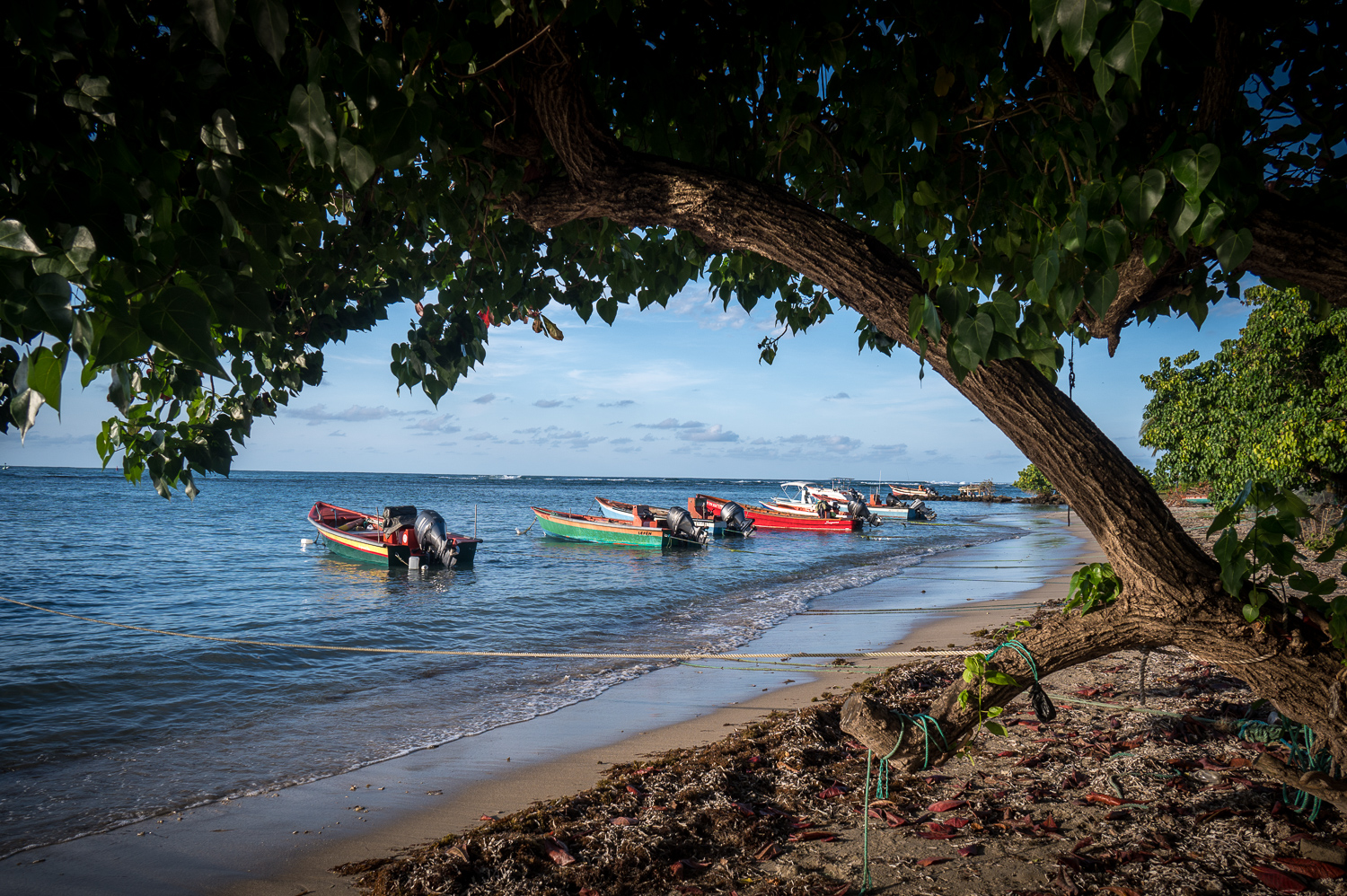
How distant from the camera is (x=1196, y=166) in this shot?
145 centimetres

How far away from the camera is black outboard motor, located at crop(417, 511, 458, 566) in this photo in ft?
67.7

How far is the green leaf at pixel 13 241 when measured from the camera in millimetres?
1030

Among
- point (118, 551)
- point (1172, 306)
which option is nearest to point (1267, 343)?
point (1172, 306)

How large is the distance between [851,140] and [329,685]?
358 inches

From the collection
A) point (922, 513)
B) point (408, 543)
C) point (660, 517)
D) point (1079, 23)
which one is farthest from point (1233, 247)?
point (922, 513)

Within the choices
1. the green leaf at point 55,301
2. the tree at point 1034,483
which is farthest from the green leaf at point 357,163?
the tree at point 1034,483

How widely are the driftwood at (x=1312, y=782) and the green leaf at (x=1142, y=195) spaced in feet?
7.62

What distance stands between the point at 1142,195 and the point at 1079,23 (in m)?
0.66

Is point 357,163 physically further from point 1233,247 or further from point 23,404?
point 1233,247

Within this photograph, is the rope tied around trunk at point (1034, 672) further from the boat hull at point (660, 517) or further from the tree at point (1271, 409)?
the boat hull at point (660, 517)

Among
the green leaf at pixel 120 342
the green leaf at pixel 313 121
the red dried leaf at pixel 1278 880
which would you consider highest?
the green leaf at pixel 313 121

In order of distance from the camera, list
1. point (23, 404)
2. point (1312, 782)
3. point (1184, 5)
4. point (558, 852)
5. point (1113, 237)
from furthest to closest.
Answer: point (558, 852) → point (1312, 782) → point (1113, 237) → point (23, 404) → point (1184, 5)

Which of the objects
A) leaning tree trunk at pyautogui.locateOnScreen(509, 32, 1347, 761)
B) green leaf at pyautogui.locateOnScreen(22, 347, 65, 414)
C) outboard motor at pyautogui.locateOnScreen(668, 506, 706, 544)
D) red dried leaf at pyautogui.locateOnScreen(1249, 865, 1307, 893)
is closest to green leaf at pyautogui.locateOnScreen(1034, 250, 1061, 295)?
leaning tree trunk at pyautogui.locateOnScreen(509, 32, 1347, 761)

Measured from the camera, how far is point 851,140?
2.75 metres
